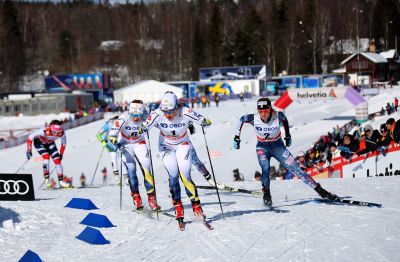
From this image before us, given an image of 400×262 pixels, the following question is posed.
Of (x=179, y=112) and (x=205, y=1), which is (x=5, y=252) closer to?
(x=179, y=112)

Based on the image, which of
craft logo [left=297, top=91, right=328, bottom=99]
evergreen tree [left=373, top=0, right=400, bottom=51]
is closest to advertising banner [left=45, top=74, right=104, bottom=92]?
evergreen tree [left=373, top=0, right=400, bottom=51]

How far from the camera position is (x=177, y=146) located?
30.0ft

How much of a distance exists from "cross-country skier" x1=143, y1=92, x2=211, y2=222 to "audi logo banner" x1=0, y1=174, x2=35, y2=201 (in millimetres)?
3025

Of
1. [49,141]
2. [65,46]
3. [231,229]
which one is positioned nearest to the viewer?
[231,229]

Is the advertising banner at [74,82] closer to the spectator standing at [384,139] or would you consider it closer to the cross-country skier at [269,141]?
the spectator standing at [384,139]

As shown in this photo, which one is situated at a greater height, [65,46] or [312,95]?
[65,46]

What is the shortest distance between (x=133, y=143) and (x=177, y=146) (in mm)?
1716

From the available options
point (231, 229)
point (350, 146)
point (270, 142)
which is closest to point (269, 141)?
point (270, 142)

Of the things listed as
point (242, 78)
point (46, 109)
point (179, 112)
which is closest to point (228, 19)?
point (242, 78)

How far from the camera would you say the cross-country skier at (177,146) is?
9.03 m

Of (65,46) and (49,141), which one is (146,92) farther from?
(65,46)

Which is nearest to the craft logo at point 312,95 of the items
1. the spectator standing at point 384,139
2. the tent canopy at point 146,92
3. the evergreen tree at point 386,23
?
the spectator standing at point 384,139

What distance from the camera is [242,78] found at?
62.9 m

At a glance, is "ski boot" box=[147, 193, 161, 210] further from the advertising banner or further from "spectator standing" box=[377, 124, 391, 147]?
the advertising banner
